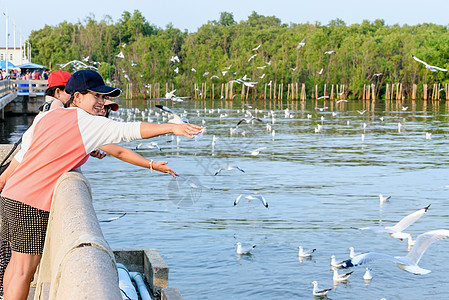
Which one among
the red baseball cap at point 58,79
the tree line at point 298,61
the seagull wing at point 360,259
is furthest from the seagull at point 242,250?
the tree line at point 298,61

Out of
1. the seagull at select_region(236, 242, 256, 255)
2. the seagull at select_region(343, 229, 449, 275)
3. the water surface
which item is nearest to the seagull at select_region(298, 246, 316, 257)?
the water surface

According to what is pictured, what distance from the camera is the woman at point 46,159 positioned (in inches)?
167

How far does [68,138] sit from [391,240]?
9990mm

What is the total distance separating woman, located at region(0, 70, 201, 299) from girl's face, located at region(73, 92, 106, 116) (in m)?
0.20

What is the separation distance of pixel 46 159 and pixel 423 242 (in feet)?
26.5

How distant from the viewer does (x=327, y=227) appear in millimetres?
14055

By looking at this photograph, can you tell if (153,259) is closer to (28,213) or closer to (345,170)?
(28,213)

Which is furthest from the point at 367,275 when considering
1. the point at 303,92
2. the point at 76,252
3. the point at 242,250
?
the point at 303,92

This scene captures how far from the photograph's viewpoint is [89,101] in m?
4.62

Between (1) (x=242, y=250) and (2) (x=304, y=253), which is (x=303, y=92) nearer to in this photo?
(1) (x=242, y=250)

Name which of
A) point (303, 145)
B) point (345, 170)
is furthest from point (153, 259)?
point (303, 145)

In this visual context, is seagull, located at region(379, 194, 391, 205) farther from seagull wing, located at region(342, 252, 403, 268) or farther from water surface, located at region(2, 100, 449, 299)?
seagull wing, located at region(342, 252, 403, 268)

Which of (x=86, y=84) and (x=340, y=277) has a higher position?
(x=86, y=84)

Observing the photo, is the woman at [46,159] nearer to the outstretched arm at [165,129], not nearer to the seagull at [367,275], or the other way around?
the outstretched arm at [165,129]
